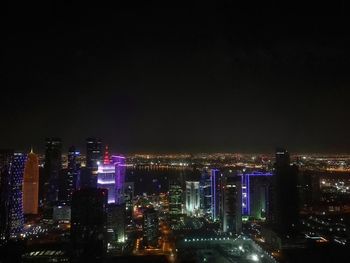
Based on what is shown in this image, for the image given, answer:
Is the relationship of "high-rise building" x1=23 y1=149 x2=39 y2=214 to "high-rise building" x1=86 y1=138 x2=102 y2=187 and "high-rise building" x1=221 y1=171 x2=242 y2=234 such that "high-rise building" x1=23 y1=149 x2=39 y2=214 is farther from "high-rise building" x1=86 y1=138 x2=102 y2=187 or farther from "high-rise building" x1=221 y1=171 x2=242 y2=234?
"high-rise building" x1=221 y1=171 x2=242 y2=234

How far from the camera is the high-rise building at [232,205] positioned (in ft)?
39.4

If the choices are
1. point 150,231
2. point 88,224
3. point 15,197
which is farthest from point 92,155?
point 88,224

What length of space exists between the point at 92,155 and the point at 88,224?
9.08 meters

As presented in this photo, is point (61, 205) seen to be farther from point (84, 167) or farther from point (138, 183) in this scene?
point (138, 183)

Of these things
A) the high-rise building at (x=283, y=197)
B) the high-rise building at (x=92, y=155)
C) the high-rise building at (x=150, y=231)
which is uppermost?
the high-rise building at (x=92, y=155)

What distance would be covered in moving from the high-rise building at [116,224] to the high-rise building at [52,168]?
506 cm

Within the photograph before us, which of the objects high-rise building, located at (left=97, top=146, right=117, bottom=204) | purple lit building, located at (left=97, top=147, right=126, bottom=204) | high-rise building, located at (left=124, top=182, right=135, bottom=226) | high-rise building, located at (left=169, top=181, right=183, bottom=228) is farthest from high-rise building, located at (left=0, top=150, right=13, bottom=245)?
high-rise building, located at (left=169, top=181, right=183, bottom=228)

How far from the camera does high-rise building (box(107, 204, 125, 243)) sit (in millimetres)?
10930

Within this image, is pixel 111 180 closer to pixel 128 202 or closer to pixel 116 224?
pixel 128 202

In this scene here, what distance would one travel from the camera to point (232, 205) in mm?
12273

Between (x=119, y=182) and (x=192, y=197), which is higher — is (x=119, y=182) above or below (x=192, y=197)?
above

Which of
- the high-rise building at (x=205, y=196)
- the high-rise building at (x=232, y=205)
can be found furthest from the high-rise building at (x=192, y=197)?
the high-rise building at (x=232, y=205)

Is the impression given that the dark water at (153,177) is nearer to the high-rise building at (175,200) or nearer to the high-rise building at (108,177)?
the high-rise building at (175,200)

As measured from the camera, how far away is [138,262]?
→ 28.2 ft
